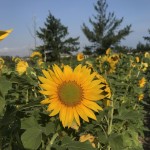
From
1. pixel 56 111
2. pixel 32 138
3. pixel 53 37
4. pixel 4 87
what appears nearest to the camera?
pixel 4 87

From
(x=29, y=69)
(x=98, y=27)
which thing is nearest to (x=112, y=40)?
(x=98, y=27)

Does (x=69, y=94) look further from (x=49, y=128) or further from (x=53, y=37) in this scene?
(x=53, y=37)

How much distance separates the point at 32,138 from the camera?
5.12 feet

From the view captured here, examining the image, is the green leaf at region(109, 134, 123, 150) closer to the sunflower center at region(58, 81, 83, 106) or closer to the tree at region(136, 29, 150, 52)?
the sunflower center at region(58, 81, 83, 106)

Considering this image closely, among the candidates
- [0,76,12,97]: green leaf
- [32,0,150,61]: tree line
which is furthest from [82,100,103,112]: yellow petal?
[32,0,150,61]: tree line

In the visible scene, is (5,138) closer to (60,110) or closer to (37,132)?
(37,132)

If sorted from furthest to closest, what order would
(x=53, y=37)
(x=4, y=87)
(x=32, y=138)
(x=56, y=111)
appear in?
(x=53, y=37), (x=32, y=138), (x=56, y=111), (x=4, y=87)

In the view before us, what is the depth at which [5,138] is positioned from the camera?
6.10ft

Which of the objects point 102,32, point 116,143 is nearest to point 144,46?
point 102,32

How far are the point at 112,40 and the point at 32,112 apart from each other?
42.7m

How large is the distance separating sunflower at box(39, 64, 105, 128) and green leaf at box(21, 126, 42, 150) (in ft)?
0.55

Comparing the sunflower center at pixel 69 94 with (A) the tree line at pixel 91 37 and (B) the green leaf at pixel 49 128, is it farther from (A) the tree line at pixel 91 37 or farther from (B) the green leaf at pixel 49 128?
(A) the tree line at pixel 91 37

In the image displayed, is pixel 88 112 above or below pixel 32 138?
above

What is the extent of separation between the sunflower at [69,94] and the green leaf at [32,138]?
169 millimetres
